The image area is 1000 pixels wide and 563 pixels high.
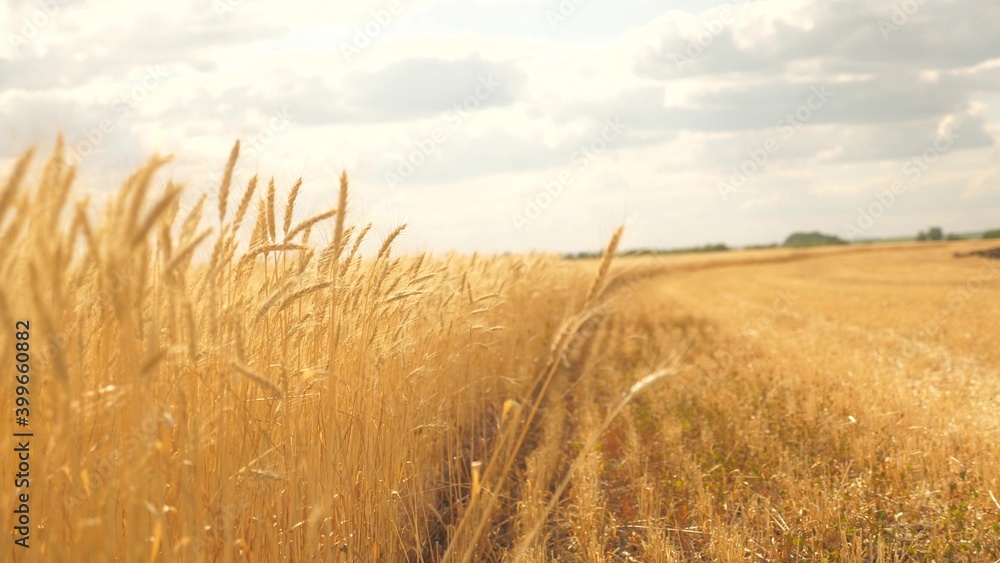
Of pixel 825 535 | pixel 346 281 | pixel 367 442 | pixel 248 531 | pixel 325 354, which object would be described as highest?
pixel 346 281

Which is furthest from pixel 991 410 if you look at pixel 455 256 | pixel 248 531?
pixel 248 531

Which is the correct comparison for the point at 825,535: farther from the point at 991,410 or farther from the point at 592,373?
the point at 592,373

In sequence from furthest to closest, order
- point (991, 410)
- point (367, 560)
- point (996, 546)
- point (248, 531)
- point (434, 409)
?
point (991, 410)
point (434, 409)
point (996, 546)
point (367, 560)
point (248, 531)

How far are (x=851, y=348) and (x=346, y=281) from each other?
912cm

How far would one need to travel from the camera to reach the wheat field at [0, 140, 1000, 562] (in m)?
1.95

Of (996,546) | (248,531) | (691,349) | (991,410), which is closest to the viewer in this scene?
(248,531)

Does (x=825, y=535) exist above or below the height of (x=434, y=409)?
below

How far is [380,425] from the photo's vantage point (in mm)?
3320

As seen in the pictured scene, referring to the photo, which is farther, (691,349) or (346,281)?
(691,349)

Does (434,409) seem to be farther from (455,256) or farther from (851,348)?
(851,348)

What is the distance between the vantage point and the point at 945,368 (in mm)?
8867

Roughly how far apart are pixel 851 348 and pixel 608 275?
8396 millimetres

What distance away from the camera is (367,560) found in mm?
3219

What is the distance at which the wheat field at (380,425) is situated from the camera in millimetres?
1945
